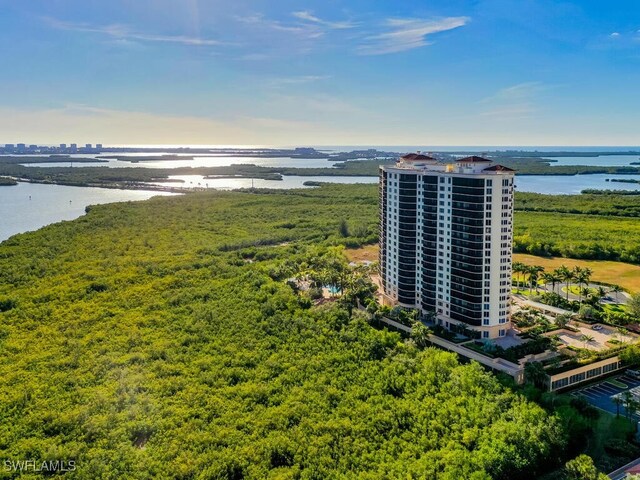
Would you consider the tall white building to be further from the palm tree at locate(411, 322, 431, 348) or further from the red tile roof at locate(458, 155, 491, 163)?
the palm tree at locate(411, 322, 431, 348)

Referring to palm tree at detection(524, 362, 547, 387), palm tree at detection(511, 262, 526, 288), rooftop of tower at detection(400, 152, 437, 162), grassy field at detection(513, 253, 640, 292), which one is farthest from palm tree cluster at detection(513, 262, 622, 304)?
palm tree at detection(524, 362, 547, 387)

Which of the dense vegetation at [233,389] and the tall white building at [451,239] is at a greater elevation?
the tall white building at [451,239]

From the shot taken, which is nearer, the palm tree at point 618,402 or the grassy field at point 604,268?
the palm tree at point 618,402

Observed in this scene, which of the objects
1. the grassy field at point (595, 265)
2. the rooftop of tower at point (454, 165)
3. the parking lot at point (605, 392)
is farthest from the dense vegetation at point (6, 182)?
the parking lot at point (605, 392)

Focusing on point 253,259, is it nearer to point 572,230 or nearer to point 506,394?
point 506,394

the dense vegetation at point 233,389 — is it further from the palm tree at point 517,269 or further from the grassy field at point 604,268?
the grassy field at point 604,268

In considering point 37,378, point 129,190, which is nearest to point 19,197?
point 129,190
